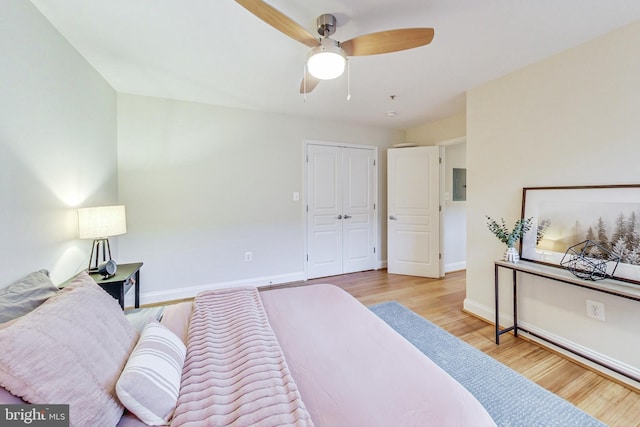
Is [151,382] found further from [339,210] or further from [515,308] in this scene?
[339,210]

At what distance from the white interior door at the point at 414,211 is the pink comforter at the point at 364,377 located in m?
2.76

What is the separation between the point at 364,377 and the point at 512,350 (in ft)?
6.09

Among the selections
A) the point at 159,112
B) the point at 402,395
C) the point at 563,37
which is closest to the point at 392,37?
the point at 563,37

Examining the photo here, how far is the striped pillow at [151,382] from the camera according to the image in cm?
78

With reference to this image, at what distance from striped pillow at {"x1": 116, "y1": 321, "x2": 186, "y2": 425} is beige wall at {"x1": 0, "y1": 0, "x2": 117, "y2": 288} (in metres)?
1.13

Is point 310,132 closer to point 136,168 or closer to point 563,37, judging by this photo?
point 136,168

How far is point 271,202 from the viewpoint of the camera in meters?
3.54

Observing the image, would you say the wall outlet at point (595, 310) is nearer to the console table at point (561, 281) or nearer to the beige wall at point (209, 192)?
the console table at point (561, 281)

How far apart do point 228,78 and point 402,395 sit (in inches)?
110

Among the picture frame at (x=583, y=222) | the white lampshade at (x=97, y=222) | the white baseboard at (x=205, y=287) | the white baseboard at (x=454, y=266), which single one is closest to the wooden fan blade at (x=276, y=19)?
the white lampshade at (x=97, y=222)

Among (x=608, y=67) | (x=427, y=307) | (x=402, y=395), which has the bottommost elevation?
(x=427, y=307)

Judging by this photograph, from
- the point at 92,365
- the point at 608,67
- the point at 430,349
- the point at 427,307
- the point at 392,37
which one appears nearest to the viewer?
the point at 92,365

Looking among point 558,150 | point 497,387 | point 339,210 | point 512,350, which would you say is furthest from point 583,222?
point 339,210

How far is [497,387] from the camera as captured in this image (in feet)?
5.41
